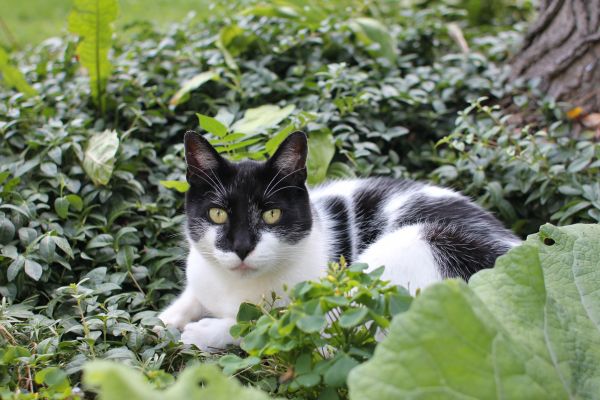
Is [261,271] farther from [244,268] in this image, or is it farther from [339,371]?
[339,371]

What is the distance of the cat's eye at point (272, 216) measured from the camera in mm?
2564

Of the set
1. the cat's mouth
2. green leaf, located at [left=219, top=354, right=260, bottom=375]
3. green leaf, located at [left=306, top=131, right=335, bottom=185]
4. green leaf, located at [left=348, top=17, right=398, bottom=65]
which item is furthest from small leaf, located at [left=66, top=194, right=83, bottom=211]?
green leaf, located at [left=348, top=17, right=398, bottom=65]

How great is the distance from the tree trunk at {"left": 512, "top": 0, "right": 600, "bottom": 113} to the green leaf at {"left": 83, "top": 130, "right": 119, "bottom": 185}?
2557 millimetres

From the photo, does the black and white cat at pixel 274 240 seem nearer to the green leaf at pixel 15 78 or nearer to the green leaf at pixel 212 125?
the green leaf at pixel 212 125

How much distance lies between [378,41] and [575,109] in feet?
4.55

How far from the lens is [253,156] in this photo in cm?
313

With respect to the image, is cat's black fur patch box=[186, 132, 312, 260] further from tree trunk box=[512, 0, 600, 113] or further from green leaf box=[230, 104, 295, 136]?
tree trunk box=[512, 0, 600, 113]

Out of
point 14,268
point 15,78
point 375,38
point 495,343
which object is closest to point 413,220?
point 495,343

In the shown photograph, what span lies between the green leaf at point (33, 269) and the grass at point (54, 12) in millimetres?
4959

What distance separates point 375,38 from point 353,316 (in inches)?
119

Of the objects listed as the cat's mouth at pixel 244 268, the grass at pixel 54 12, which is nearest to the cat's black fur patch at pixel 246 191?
the cat's mouth at pixel 244 268

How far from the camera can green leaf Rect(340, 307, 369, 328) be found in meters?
1.77

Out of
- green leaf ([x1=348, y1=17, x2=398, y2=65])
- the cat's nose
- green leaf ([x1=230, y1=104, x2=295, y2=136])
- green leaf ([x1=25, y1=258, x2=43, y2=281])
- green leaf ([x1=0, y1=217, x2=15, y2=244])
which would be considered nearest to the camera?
the cat's nose

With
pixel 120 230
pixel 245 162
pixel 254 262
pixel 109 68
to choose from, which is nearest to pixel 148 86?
pixel 109 68
